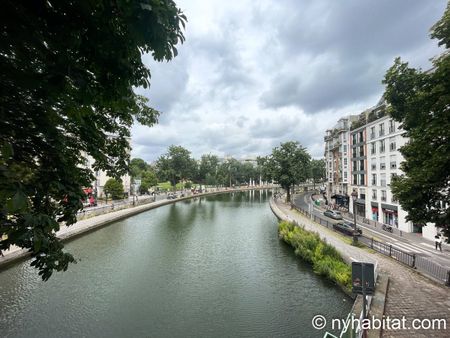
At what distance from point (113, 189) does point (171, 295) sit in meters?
43.7

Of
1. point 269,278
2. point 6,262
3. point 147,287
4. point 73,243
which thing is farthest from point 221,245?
point 6,262

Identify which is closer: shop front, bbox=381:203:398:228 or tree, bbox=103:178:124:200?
shop front, bbox=381:203:398:228

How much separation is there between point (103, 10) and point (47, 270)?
4.09 m

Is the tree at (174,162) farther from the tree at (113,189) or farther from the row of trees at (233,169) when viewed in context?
the tree at (113,189)

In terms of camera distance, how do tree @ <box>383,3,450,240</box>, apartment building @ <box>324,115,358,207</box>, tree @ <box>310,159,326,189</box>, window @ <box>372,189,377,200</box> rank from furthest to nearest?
tree @ <box>310,159,326,189</box> → apartment building @ <box>324,115,358,207</box> → window @ <box>372,189,377,200</box> → tree @ <box>383,3,450,240</box>

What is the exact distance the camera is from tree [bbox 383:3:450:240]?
8250mm

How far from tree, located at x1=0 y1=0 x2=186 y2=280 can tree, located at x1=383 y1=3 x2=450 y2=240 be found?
8813 mm

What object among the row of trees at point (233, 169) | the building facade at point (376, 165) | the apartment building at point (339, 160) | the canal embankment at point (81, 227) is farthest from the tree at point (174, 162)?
the building facade at point (376, 165)

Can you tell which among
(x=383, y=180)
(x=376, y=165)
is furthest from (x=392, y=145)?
(x=383, y=180)

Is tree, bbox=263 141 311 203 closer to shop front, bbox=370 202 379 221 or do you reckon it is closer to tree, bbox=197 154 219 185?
shop front, bbox=370 202 379 221

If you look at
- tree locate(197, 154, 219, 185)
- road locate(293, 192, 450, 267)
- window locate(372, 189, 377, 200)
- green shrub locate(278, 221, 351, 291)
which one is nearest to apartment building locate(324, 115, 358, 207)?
window locate(372, 189, 377, 200)

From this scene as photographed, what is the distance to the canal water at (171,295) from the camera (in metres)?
11.4

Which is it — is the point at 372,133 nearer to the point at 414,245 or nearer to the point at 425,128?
the point at 414,245

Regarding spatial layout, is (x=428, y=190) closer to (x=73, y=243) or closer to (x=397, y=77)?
(x=397, y=77)
